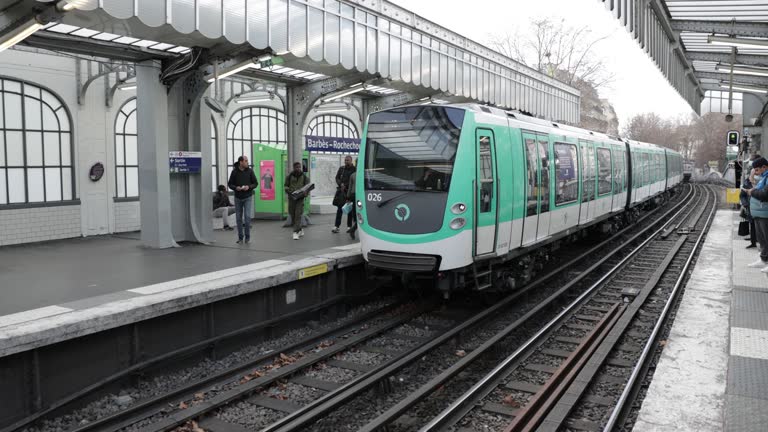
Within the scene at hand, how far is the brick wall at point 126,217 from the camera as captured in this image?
1407cm

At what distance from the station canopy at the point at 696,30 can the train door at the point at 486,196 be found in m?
2.35

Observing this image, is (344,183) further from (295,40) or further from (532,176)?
(532,176)

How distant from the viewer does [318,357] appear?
726 centimetres

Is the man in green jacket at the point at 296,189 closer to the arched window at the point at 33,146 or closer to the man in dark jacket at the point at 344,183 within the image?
the man in dark jacket at the point at 344,183

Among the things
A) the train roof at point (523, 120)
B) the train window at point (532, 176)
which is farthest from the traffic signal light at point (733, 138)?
the train window at point (532, 176)

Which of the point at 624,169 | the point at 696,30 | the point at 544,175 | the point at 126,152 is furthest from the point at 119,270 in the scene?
the point at 624,169

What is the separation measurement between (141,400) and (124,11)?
518cm

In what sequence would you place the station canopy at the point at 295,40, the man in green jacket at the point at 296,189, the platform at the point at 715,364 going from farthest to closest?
the man in green jacket at the point at 296,189 < the station canopy at the point at 295,40 < the platform at the point at 715,364

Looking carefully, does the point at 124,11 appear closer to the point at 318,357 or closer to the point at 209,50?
the point at 209,50

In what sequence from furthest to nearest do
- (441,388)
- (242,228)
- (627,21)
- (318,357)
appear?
(242,228)
(627,21)
(318,357)
(441,388)

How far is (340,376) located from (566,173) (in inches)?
254

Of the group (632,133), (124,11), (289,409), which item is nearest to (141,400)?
(289,409)

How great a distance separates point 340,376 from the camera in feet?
22.7

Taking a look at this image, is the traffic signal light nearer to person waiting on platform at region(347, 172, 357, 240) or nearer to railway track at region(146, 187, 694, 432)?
person waiting on platform at region(347, 172, 357, 240)
